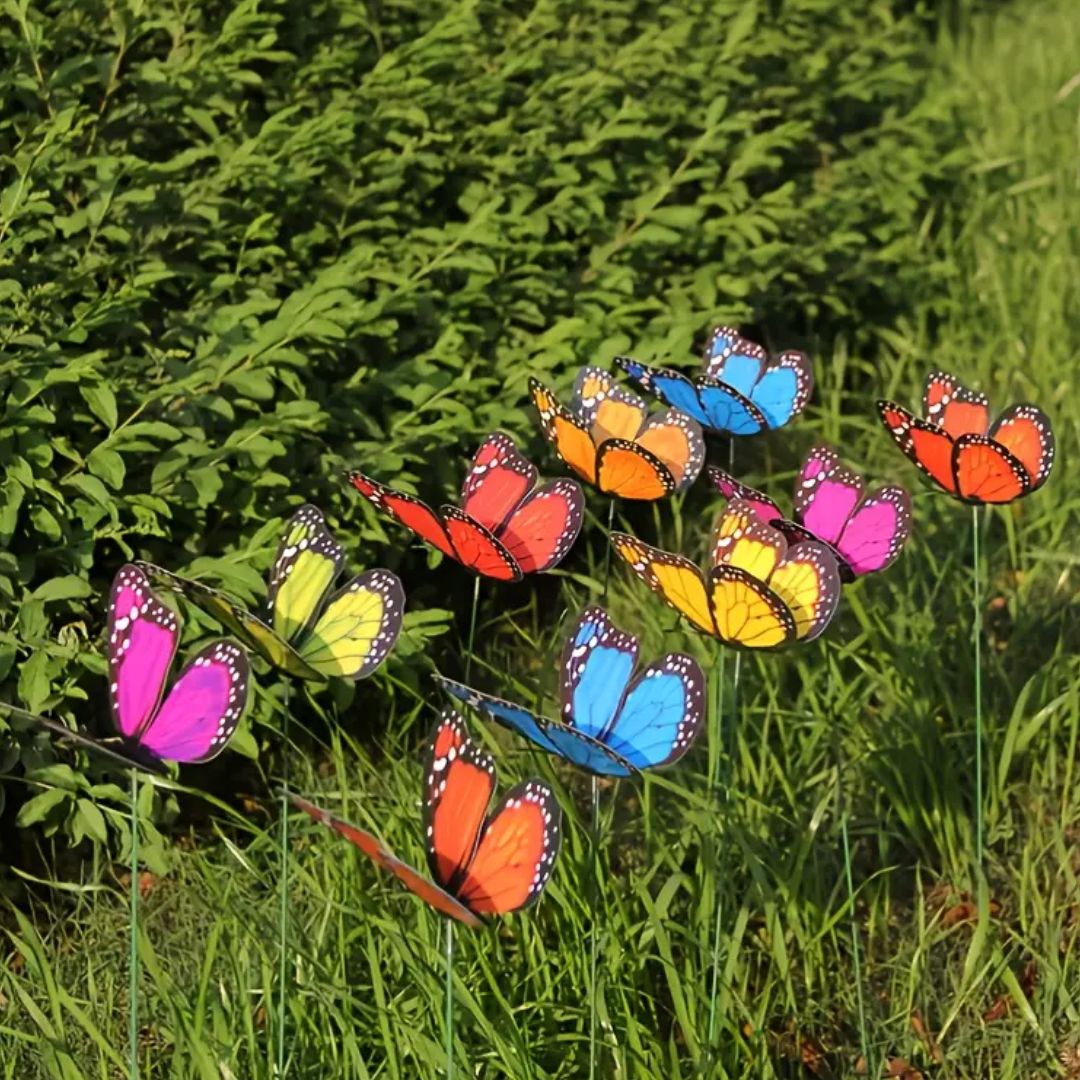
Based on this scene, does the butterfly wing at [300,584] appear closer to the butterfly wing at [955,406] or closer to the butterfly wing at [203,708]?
the butterfly wing at [203,708]

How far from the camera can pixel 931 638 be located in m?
3.22

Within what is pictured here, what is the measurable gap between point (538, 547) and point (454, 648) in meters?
1.18

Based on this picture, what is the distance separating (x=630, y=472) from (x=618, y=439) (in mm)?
48

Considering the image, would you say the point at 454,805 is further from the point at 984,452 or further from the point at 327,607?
the point at 984,452

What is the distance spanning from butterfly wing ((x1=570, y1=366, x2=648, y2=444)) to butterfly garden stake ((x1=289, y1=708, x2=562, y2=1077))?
0.87m

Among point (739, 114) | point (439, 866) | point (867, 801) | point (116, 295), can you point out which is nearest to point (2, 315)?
point (116, 295)

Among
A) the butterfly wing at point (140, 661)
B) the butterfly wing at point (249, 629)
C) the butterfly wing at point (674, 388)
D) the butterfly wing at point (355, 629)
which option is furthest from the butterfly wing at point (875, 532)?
the butterfly wing at point (140, 661)

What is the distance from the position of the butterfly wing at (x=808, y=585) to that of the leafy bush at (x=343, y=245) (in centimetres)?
96

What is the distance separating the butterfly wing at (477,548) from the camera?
199 cm

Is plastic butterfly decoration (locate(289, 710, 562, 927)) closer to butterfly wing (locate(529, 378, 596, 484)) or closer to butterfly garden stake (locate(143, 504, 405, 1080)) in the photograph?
butterfly garden stake (locate(143, 504, 405, 1080))

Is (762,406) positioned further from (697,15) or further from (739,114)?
(697,15)

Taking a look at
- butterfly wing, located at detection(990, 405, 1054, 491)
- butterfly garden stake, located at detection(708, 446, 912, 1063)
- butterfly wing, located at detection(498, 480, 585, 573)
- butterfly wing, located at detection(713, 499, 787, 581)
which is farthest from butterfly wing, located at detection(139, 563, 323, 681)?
butterfly wing, located at detection(990, 405, 1054, 491)

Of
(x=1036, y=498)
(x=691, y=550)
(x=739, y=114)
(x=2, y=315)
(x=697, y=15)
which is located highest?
(x=697, y=15)

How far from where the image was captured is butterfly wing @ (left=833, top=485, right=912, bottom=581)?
2.15m
